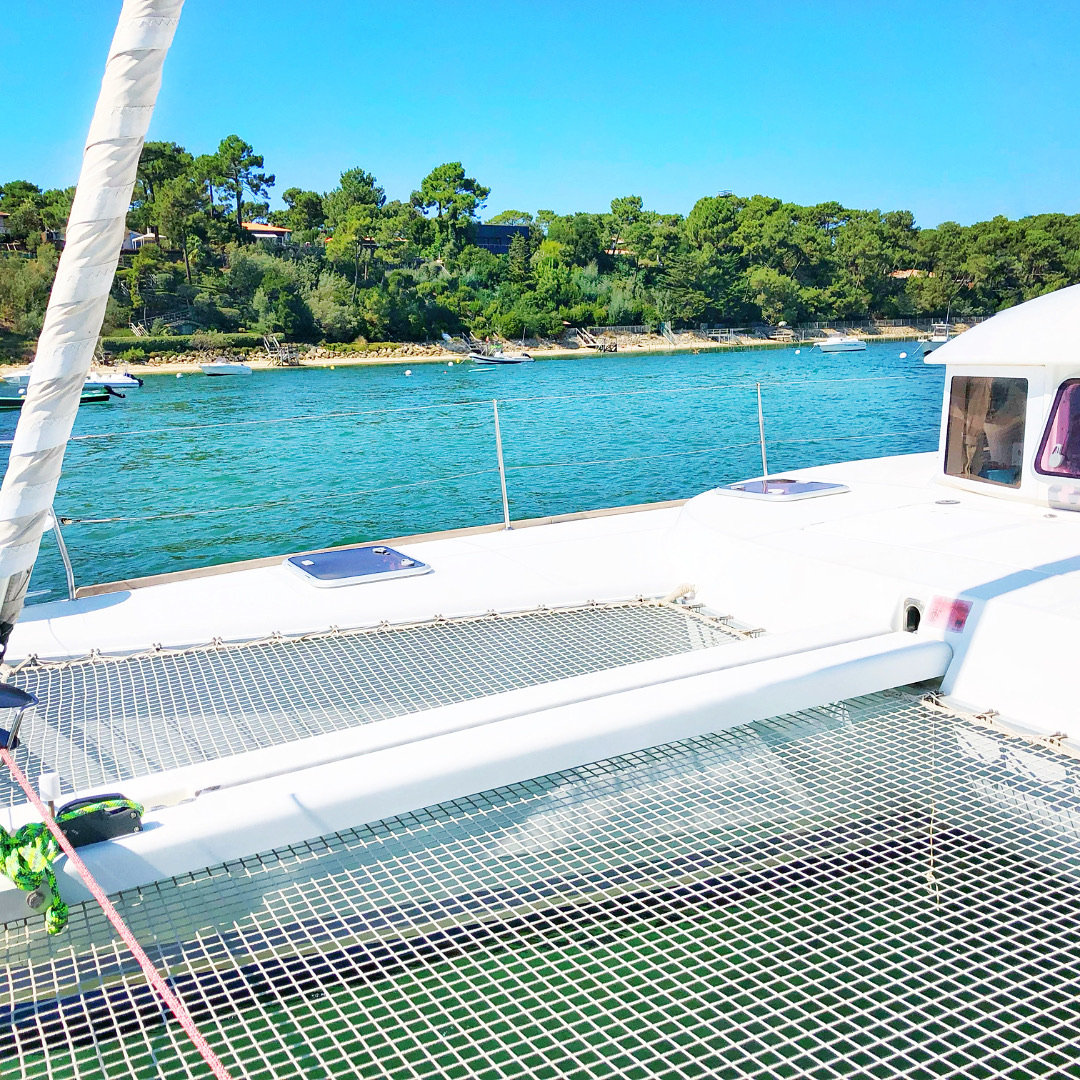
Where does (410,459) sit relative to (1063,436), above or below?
below

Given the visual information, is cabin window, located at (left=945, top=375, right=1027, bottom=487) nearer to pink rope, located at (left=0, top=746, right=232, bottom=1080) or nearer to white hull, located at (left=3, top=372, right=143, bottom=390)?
pink rope, located at (left=0, top=746, right=232, bottom=1080)

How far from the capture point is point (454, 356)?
2466 inches

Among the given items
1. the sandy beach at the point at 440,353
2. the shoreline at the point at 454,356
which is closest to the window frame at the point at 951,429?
the shoreline at the point at 454,356

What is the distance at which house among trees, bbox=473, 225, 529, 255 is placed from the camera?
90812 millimetres

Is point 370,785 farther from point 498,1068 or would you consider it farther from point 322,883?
point 498,1068

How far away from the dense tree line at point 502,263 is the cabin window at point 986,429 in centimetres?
5245

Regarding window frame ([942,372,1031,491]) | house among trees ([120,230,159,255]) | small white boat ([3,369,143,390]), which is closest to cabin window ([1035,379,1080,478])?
window frame ([942,372,1031,491])

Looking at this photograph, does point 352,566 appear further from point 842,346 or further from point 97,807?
point 842,346

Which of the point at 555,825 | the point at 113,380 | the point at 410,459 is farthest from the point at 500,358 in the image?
the point at 555,825

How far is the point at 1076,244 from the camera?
78375mm

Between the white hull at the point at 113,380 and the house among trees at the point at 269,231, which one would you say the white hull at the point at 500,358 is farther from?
the house among trees at the point at 269,231

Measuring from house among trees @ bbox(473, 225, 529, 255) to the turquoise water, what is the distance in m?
57.2

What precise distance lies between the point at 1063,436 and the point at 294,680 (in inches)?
102

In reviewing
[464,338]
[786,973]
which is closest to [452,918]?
[786,973]
